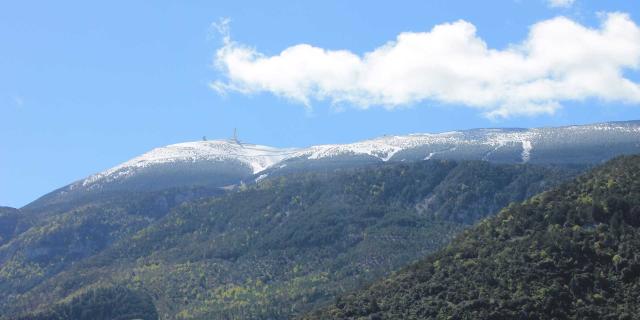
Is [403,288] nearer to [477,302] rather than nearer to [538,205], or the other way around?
[477,302]

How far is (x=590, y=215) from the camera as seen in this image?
148500mm

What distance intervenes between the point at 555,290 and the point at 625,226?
746 inches

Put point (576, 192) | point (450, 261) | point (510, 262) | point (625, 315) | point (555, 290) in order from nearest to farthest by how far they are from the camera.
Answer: point (625, 315) < point (555, 290) < point (510, 262) < point (450, 261) < point (576, 192)

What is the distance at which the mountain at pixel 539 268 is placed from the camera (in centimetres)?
12850

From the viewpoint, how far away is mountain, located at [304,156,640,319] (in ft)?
422

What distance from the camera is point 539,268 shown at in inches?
5423

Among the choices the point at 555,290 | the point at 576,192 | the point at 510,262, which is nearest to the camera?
the point at 555,290

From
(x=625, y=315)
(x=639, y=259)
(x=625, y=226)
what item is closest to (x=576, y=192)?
(x=625, y=226)

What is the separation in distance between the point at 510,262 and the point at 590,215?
47.2ft

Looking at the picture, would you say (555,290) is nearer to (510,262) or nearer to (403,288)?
(510,262)

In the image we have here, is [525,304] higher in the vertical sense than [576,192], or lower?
lower

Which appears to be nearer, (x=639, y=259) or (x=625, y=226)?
(x=639, y=259)

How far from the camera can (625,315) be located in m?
122

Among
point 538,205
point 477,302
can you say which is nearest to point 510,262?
point 477,302
